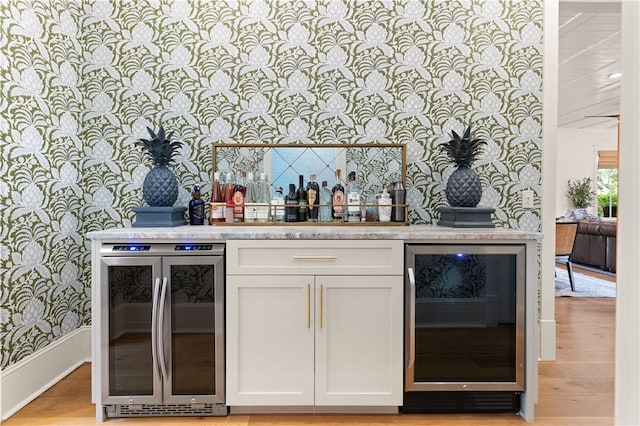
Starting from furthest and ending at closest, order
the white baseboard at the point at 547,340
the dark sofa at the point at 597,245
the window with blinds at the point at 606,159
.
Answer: the window with blinds at the point at 606,159 < the dark sofa at the point at 597,245 < the white baseboard at the point at 547,340

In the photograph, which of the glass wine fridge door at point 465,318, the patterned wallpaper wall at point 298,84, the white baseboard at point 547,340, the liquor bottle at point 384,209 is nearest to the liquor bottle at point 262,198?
the patterned wallpaper wall at point 298,84

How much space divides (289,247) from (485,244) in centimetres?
91

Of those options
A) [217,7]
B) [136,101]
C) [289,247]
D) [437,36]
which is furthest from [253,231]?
[437,36]

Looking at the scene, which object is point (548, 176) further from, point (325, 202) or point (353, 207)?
point (325, 202)

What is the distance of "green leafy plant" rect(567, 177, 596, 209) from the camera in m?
9.15

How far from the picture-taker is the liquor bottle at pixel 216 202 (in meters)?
2.60

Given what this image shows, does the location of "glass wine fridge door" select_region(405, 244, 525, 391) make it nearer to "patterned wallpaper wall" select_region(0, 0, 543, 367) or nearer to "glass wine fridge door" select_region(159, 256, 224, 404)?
"patterned wallpaper wall" select_region(0, 0, 543, 367)

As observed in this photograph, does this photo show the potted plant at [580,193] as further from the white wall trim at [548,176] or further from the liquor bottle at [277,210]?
the liquor bottle at [277,210]

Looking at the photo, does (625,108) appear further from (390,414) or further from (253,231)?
(390,414)

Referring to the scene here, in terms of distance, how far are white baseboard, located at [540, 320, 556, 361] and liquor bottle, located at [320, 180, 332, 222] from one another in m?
1.53

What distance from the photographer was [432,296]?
2.10m

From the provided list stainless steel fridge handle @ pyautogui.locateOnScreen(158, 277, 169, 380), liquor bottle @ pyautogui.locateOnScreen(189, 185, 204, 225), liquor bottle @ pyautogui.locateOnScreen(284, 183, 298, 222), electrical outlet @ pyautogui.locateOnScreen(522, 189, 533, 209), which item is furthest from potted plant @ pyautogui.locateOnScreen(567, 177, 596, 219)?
stainless steel fridge handle @ pyautogui.locateOnScreen(158, 277, 169, 380)

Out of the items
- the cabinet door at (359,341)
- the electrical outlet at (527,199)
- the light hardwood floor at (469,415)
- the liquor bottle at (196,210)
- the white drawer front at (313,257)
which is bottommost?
the light hardwood floor at (469,415)

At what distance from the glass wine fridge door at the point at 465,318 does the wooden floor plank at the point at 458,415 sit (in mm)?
154
